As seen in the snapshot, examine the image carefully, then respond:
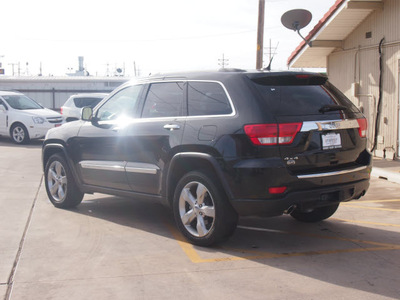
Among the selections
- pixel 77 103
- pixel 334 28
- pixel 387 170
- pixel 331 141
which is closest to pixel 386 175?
pixel 387 170

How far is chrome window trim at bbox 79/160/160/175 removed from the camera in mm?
5898

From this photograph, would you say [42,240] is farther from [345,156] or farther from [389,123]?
[389,123]

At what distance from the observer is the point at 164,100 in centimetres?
598

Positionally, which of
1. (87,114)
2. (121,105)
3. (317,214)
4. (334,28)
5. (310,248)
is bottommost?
(310,248)

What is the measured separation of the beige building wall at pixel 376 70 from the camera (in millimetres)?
11383

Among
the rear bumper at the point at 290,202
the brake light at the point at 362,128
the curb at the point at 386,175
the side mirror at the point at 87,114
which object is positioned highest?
the side mirror at the point at 87,114

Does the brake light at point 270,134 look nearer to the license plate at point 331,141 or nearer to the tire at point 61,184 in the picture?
the license plate at point 331,141

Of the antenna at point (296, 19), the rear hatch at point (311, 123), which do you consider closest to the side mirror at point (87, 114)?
the rear hatch at point (311, 123)

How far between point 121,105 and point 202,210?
6.65ft

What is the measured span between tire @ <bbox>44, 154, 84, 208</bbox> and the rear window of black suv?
11.1 feet

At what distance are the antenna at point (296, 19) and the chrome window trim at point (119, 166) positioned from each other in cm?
738

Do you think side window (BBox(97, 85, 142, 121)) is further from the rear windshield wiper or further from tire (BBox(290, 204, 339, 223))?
tire (BBox(290, 204, 339, 223))

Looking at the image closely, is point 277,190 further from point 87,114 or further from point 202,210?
point 87,114

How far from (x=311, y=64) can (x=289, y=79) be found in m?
11.7
